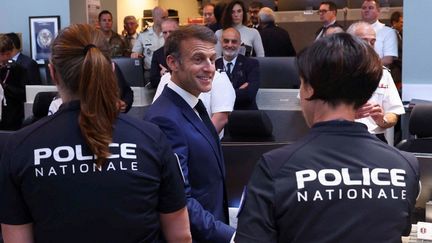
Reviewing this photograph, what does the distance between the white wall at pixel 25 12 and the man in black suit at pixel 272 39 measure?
2330 millimetres

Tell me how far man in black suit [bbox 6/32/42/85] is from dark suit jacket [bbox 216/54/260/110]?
2.78 m

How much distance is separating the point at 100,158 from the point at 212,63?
903 millimetres

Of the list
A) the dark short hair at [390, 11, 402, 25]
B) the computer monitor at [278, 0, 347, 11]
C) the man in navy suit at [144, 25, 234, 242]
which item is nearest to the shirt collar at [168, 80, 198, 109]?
the man in navy suit at [144, 25, 234, 242]

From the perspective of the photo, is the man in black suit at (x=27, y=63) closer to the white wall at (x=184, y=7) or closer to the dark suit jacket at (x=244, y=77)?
the dark suit jacket at (x=244, y=77)

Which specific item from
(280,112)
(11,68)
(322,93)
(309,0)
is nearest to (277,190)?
(322,93)

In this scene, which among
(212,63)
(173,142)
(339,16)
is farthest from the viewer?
(339,16)

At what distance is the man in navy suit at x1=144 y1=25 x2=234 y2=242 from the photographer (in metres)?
1.92

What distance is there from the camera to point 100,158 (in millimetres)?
1516

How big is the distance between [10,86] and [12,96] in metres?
0.11

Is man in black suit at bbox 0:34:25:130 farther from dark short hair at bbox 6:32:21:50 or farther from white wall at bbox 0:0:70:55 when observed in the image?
white wall at bbox 0:0:70:55

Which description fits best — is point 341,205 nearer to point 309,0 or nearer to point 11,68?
point 11,68

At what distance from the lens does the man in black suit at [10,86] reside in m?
6.62

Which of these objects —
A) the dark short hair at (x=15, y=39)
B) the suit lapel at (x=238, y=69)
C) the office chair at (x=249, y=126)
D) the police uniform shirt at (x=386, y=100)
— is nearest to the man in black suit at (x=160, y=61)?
the suit lapel at (x=238, y=69)

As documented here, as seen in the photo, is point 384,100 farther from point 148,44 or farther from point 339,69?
point 148,44
